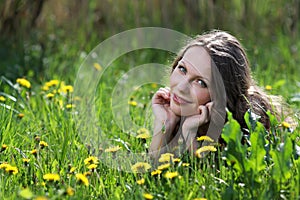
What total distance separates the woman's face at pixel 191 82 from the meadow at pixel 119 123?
0.68 ft

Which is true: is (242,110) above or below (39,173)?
above

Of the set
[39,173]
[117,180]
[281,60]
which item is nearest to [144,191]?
[117,180]

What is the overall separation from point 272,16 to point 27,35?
2.14 meters

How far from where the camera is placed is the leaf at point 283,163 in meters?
1.84

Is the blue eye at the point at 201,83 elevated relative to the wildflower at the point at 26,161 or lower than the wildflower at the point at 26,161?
elevated

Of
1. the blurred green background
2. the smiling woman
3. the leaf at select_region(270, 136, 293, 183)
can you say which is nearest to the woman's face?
the smiling woman

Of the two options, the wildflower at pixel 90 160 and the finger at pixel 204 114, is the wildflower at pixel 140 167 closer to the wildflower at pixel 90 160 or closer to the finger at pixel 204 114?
the wildflower at pixel 90 160

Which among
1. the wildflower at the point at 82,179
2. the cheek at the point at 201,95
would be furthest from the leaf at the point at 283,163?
the wildflower at the point at 82,179

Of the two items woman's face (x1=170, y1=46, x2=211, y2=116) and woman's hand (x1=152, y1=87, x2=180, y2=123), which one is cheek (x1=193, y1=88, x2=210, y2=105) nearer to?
woman's face (x1=170, y1=46, x2=211, y2=116)

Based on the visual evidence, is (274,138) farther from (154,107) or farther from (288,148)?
(154,107)

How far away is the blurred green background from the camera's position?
4.37 meters

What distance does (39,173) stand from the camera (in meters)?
2.16

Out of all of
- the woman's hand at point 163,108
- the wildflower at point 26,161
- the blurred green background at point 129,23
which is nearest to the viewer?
the wildflower at point 26,161

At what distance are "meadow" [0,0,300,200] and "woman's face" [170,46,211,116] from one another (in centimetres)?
21
